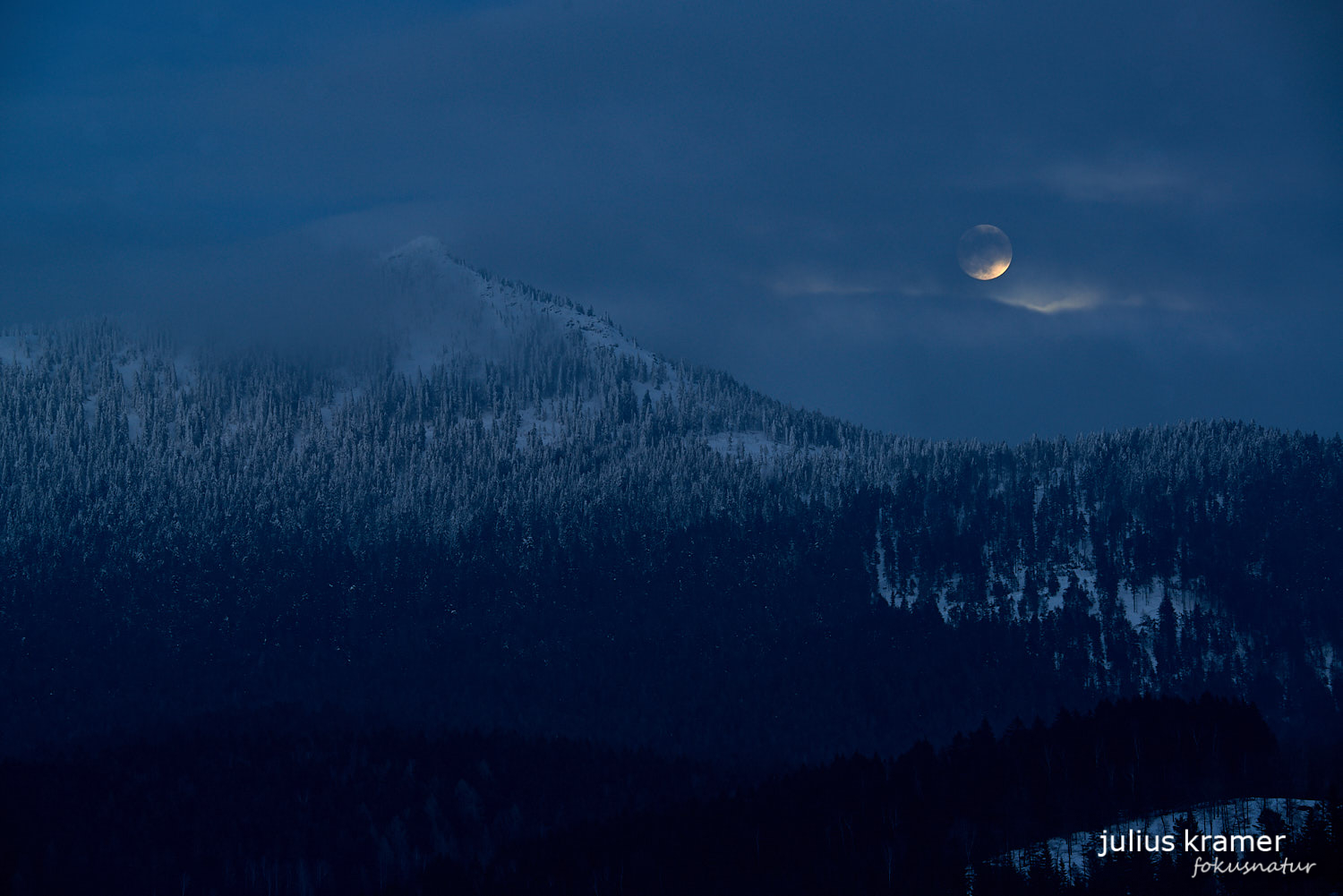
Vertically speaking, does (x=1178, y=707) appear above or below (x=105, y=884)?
above

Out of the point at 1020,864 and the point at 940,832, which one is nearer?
the point at 1020,864

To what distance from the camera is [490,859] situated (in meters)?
195

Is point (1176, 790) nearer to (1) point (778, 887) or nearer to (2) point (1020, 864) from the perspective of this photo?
(2) point (1020, 864)

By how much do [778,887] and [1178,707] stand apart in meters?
68.0

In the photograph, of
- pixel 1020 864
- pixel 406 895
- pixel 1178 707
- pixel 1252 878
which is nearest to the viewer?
pixel 1252 878

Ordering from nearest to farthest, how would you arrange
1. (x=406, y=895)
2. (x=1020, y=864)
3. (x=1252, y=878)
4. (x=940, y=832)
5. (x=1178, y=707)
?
1. (x=1252, y=878)
2. (x=1020, y=864)
3. (x=940, y=832)
4. (x=406, y=895)
5. (x=1178, y=707)

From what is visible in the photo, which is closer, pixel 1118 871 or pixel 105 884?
pixel 1118 871

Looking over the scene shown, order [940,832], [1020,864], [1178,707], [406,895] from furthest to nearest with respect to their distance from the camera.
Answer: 1. [1178,707]
2. [406,895]
3. [940,832]
4. [1020,864]

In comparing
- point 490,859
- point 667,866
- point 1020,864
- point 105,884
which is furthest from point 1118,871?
point 105,884

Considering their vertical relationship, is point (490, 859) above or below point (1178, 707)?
below

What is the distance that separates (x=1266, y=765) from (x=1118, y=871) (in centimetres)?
3832

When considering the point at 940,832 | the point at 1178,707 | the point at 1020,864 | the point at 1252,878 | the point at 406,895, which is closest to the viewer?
the point at 1252,878

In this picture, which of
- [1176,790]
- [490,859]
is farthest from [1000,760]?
[490,859]

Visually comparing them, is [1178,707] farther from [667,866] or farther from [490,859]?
[490,859]
